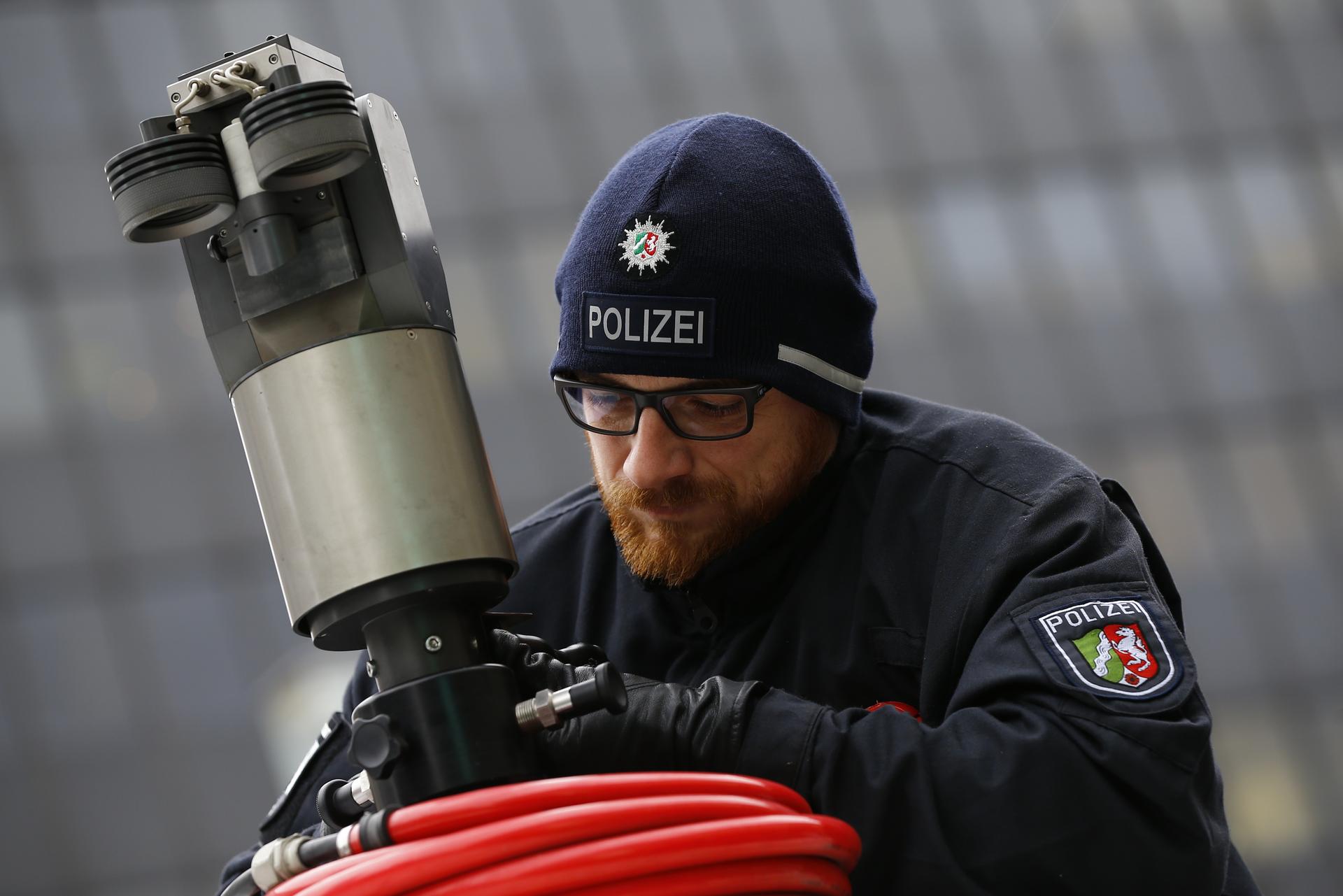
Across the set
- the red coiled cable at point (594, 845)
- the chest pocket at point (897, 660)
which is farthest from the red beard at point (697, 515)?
the red coiled cable at point (594, 845)

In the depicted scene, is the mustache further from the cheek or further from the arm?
the arm

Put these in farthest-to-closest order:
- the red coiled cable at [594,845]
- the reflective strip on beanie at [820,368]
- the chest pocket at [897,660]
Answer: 1. the reflective strip on beanie at [820,368]
2. the chest pocket at [897,660]
3. the red coiled cable at [594,845]

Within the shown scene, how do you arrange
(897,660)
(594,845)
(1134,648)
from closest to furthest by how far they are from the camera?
(594,845)
(1134,648)
(897,660)

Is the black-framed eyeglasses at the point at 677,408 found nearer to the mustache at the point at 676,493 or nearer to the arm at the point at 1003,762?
the mustache at the point at 676,493

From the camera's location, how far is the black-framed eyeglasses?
76.1 inches

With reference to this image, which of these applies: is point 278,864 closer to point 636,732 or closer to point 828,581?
point 636,732

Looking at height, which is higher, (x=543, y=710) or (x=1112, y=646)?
(x=543, y=710)

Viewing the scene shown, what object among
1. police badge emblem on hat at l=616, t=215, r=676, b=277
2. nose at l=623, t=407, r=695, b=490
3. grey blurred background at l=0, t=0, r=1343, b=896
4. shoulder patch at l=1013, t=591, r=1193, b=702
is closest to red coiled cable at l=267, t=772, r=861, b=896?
shoulder patch at l=1013, t=591, r=1193, b=702

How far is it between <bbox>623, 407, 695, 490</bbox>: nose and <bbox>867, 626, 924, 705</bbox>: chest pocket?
0.34 meters

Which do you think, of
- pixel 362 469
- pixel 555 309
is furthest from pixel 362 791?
pixel 555 309

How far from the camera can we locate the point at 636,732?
1535mm

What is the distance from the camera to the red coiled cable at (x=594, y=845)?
1.27m

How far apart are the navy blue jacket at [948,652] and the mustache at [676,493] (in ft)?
0.26

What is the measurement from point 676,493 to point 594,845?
0.79m
